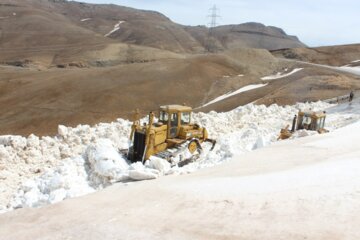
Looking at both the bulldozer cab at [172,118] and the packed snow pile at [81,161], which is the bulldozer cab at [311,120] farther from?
the bulldozer cab at [172,118]

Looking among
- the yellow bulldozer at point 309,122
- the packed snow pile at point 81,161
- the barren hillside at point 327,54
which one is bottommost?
the packed snow pile at point 81,161

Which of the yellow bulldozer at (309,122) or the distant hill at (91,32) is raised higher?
the distant hill at (91,32)

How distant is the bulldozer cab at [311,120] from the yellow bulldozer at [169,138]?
484 centimetres

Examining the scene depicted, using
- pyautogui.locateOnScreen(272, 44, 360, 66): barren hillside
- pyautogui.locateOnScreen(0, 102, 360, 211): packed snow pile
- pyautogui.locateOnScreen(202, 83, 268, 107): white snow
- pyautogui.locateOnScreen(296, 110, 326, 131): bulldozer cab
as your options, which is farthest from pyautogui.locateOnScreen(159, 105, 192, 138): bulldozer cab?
pyautogui.locateOnScreen(272, 44, 360, 66): barren hillside

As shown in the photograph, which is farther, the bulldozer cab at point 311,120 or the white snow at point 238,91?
the white snow at point 238,91

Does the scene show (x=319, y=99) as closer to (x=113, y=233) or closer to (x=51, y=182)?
(x=51, y=182)

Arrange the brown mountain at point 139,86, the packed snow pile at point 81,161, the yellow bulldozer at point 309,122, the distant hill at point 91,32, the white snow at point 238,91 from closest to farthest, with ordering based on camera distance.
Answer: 1. the packed snow pile at point 81,161
2. the yellow bulldozer at point 309,122
3. the brown mountain at point 139,86
4. the white snow at point 238,91
5. the distant hill at point 91,32

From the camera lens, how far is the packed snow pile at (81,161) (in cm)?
1313

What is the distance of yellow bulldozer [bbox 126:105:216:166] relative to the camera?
16.0 m

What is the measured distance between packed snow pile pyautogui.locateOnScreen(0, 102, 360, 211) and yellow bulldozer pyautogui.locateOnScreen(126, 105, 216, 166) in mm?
574

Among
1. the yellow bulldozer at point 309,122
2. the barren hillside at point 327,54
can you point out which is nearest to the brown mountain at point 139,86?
the barren hillside at point 327,54

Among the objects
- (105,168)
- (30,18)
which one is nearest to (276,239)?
(105,168)

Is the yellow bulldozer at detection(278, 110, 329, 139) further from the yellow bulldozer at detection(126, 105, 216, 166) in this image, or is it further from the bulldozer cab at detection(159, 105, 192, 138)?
the bulldozer cab at detection(159, 105, 192, 138)

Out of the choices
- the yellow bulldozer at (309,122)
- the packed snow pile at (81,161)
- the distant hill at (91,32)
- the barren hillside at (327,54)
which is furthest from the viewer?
the distant hill at (91,32)
